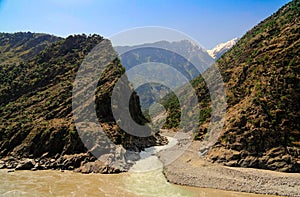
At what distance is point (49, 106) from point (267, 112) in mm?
34101

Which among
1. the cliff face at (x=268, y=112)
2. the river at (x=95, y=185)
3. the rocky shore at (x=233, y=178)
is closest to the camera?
the rocky shore at (x=233, y=178)

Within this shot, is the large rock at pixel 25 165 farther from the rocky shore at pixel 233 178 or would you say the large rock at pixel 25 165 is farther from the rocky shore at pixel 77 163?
the rocky shore at pixel 233 178

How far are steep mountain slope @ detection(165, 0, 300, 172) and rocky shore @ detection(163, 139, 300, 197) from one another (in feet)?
7.06

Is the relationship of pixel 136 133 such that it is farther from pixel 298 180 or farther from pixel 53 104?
pixel 298 180

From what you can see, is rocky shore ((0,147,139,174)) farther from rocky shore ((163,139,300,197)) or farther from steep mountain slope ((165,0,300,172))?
steep mountain slope ((165,0,300,172))

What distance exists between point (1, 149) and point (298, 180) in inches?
1524

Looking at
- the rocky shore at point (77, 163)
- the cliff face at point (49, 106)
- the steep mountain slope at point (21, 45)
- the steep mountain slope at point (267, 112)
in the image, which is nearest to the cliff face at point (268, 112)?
the steep mountain slope at point (267, 112)

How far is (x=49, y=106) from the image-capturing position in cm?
4697

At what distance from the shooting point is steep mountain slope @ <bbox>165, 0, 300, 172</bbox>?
32.8m

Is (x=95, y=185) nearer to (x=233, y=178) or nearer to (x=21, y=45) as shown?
(x=233, y=178)

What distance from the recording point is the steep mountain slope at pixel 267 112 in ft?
108

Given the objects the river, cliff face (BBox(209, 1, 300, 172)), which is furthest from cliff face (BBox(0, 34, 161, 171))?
cliff face (BBox(209, 1, 300, 172))

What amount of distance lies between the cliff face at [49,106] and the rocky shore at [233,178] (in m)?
12.9

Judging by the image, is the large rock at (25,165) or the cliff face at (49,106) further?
the cliff face at (49,106)
